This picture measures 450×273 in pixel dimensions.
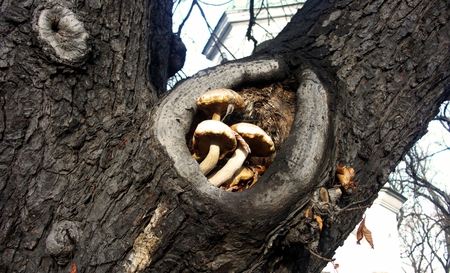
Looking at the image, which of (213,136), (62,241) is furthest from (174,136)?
(62,241)

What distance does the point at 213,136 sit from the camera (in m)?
1.53

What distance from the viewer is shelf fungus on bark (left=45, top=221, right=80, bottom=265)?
52.1 inches

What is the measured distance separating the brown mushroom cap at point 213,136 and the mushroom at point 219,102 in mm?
55

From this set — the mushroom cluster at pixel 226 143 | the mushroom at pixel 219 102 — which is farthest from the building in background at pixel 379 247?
the mushroom at pixel 219 102

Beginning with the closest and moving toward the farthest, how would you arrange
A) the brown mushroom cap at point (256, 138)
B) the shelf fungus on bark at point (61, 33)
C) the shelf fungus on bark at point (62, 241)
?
the shelf fungus on bark at point (62, 241) < the shelf fungus on bark at point (61, 33) < the brown mushroom cap at point (256, 138)

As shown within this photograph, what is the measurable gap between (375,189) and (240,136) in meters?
0.59

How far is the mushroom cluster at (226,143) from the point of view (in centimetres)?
151

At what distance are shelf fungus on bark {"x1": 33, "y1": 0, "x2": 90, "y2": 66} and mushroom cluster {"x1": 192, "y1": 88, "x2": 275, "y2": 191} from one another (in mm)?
476

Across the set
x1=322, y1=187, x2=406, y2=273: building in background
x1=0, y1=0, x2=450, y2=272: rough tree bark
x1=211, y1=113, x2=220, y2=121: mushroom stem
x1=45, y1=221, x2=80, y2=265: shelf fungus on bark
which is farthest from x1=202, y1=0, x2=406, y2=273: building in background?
x1=45, y1=221, x2=80, y2=265: shelf fungus on bark

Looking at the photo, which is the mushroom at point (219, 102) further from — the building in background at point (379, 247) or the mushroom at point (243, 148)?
the building in background at point (379, 247)

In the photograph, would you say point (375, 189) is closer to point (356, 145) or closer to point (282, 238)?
point (356, 145)

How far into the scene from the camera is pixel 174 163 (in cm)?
134

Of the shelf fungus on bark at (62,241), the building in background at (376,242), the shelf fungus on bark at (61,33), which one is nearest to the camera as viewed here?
the shelf fungus on bark at (62,241)

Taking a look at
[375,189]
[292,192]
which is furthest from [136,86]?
[375,189]
